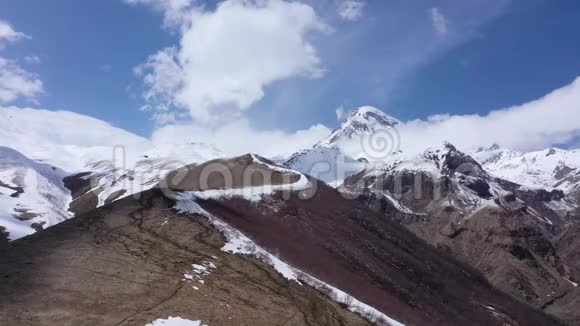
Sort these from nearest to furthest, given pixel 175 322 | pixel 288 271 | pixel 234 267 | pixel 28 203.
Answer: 1. pixel 175 322
2. pixel 234 267
3. pixel 288 271
4. pixel 28 203

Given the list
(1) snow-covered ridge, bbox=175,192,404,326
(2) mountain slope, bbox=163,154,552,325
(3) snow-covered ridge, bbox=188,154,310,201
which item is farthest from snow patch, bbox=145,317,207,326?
(3) snow-covered ridge, bbox=188,154,310,201

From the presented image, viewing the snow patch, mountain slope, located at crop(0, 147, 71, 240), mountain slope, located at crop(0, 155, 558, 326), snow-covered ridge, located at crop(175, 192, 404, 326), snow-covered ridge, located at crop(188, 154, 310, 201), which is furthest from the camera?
mountain slope, located at crop(0, 147, 71, 240)

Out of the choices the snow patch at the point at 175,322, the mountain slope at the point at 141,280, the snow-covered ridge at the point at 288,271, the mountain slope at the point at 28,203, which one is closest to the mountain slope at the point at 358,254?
the snow-covered ridge at the point at 288,271

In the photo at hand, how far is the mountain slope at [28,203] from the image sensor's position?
358 ft

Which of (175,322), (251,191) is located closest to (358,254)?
(251,191)

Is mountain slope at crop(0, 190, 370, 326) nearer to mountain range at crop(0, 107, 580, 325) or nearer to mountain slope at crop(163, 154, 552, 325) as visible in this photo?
mountain range at crop(0, 107, 580, 325)

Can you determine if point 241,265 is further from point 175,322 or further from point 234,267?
point 175,322

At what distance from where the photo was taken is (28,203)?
140250mm

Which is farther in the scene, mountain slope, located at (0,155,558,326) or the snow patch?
mountain slope, located at (0,155,558,326)

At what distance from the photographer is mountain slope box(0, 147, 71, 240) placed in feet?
358

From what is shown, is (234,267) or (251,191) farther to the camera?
(251,191)

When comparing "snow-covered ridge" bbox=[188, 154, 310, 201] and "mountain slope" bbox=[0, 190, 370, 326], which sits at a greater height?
"snow-covered ridge" bbox=[188, 154, 310, 201]

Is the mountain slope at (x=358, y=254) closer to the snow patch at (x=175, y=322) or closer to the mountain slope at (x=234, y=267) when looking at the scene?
the mountain slope at (x=234, y=267)

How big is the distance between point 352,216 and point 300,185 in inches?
378
